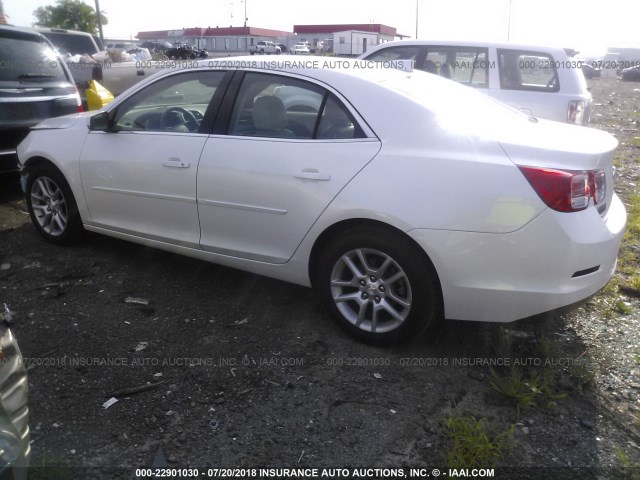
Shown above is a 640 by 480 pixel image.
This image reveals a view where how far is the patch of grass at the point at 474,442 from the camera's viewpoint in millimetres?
2566

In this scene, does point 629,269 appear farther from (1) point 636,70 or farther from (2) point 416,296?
(1) point 636,70

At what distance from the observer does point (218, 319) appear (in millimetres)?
3854

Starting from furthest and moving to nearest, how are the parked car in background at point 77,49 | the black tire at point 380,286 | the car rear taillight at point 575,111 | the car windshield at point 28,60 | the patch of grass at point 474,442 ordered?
the parked car in background at point 77,49 → the car rear taillight at point 575,111 → the car windshield at point 28,60 → the black tire at point 380,286 → the patch of grass at point 474,442

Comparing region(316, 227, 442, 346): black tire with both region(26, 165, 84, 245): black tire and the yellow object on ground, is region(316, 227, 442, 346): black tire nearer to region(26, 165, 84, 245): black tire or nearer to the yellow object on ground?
region(26, 165, 84, 245): black tire

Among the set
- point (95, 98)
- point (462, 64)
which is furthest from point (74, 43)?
point (462, 64)

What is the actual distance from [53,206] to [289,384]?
294 centimetres

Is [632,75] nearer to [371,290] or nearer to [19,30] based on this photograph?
[19,30]

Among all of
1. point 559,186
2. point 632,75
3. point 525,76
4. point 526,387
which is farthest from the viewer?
point 632,75

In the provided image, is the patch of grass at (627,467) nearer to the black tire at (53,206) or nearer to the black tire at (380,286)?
the black tire at (380,286)

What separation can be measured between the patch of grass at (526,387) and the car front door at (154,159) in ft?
7.03

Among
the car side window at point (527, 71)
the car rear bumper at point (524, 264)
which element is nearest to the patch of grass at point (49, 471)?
the car rear bumper at point (524, 264)

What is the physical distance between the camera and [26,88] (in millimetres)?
6355

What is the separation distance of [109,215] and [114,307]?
2.81 feet

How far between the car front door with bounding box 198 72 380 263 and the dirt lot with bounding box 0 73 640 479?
556 millimetres
